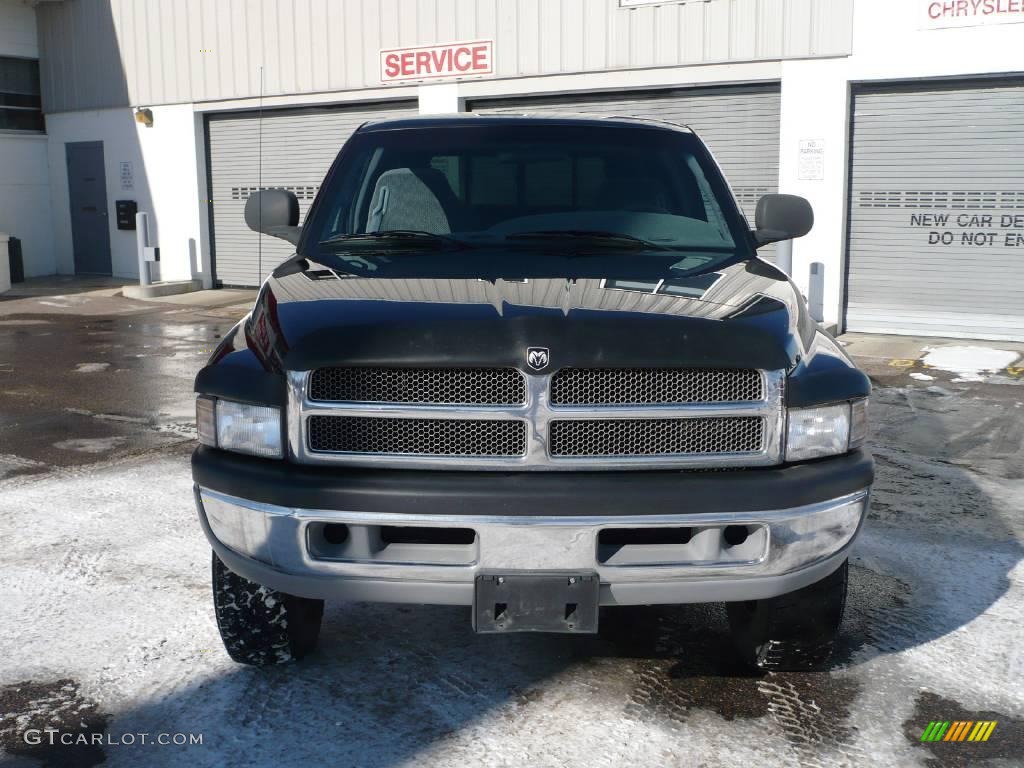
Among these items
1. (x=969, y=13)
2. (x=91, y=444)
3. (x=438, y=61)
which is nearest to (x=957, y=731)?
(x=91, y=444)

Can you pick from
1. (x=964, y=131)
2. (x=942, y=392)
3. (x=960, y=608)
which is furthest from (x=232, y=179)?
(x=960, y=608)

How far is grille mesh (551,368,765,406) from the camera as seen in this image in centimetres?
296

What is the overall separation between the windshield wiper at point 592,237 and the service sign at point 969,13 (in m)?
8.58

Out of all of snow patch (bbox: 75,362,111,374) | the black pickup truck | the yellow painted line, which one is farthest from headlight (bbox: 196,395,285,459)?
snow patch (bbox: 75,362,111,374)

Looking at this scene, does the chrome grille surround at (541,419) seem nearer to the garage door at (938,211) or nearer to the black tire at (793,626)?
the black tire at (793,626)

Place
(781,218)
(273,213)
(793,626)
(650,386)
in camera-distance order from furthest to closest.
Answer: (273,213) < (781,218) < (793,626) < (650,386)

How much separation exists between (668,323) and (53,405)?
658 cm

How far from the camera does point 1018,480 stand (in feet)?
20.4

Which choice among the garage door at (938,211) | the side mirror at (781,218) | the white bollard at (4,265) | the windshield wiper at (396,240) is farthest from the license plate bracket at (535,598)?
the white bollard at (4,265)

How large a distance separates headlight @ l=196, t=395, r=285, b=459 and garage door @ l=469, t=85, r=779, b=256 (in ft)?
33.1

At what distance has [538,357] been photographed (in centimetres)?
292

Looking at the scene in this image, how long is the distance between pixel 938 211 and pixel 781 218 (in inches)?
325

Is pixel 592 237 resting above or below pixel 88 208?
below

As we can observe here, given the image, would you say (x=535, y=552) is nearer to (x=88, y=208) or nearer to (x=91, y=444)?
(x=91, y=444)
